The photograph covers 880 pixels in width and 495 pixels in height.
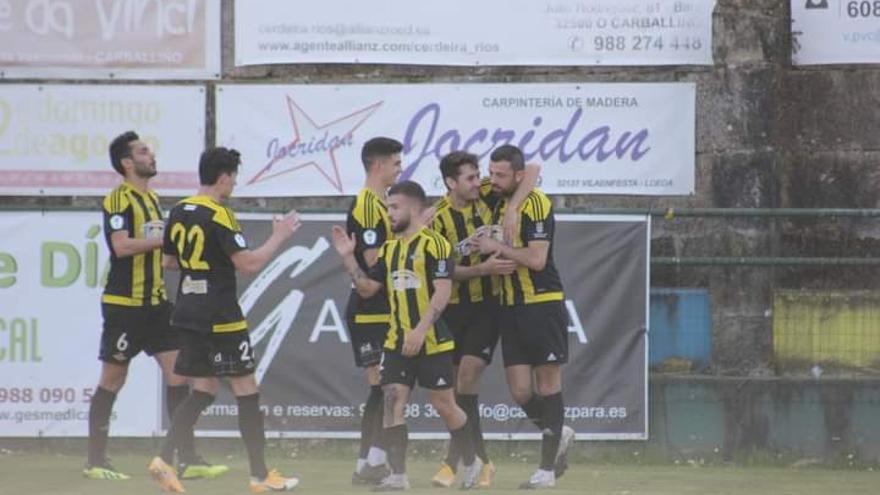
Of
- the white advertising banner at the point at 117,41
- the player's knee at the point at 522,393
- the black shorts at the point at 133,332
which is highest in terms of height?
the white advertising banner at the point at 117,41

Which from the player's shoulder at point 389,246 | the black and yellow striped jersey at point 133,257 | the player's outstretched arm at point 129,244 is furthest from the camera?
the black and yellow striped jersey at point 133,257

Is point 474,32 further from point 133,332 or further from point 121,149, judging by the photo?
point 133,332

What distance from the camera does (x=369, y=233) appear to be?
10.7 m

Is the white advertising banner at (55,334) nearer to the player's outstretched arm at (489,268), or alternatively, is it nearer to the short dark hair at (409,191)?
the player's outstretched arm at (489,268)

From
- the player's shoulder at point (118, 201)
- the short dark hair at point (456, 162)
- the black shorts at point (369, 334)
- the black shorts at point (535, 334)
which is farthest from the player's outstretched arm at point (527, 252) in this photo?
the player's shoulder at point (118, 201)

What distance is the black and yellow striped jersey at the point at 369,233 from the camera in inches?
422

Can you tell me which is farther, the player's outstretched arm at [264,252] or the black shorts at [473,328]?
the black shorts at [473,328]

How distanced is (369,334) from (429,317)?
876 mm

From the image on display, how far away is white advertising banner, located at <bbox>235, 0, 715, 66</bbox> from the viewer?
13.5 meters

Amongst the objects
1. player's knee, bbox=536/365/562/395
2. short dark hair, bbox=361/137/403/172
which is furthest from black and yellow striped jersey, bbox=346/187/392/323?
player's knee, bbox=536/365/562/395

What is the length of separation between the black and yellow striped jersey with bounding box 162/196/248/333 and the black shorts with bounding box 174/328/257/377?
0.05 meters

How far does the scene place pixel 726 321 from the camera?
1334 centimetres

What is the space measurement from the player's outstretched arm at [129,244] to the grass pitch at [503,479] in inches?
56.4

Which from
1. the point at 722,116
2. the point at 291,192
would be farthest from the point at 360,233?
the point at 722,116
